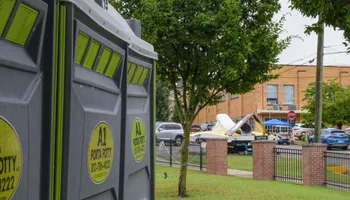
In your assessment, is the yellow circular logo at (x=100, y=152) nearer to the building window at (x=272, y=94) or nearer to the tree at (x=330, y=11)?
the tree at (x=330, y=11)

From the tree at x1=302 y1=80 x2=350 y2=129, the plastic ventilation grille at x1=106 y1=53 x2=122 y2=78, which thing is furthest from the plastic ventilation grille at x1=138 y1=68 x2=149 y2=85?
the tree at x1=302 y1=80 x2=350 y2=129

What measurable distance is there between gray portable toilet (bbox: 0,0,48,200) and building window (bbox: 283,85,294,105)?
198 ft

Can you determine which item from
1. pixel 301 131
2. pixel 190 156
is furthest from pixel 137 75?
pixel 301 131

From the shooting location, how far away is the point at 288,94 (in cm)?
6141

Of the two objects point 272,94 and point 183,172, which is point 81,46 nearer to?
point 183,172

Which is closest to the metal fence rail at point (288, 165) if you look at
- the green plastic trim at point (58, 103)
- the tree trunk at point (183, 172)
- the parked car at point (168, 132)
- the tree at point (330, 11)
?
the tree trunk at point (183, 172)

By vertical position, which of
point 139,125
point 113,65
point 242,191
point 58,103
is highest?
point 113,65

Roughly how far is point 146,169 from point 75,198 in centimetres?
197

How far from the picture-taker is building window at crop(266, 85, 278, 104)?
60.1m

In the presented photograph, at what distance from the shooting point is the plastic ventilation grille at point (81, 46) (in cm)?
267

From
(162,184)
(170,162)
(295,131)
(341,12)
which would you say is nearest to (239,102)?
(295,131)

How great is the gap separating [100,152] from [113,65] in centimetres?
65

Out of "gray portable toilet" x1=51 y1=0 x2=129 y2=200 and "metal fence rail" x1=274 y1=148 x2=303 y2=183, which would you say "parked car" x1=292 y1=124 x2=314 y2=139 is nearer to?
"metal fence rail" x1=274 y1=148 x2=303 y2=183

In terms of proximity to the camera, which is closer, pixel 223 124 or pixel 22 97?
pixel 22 97
